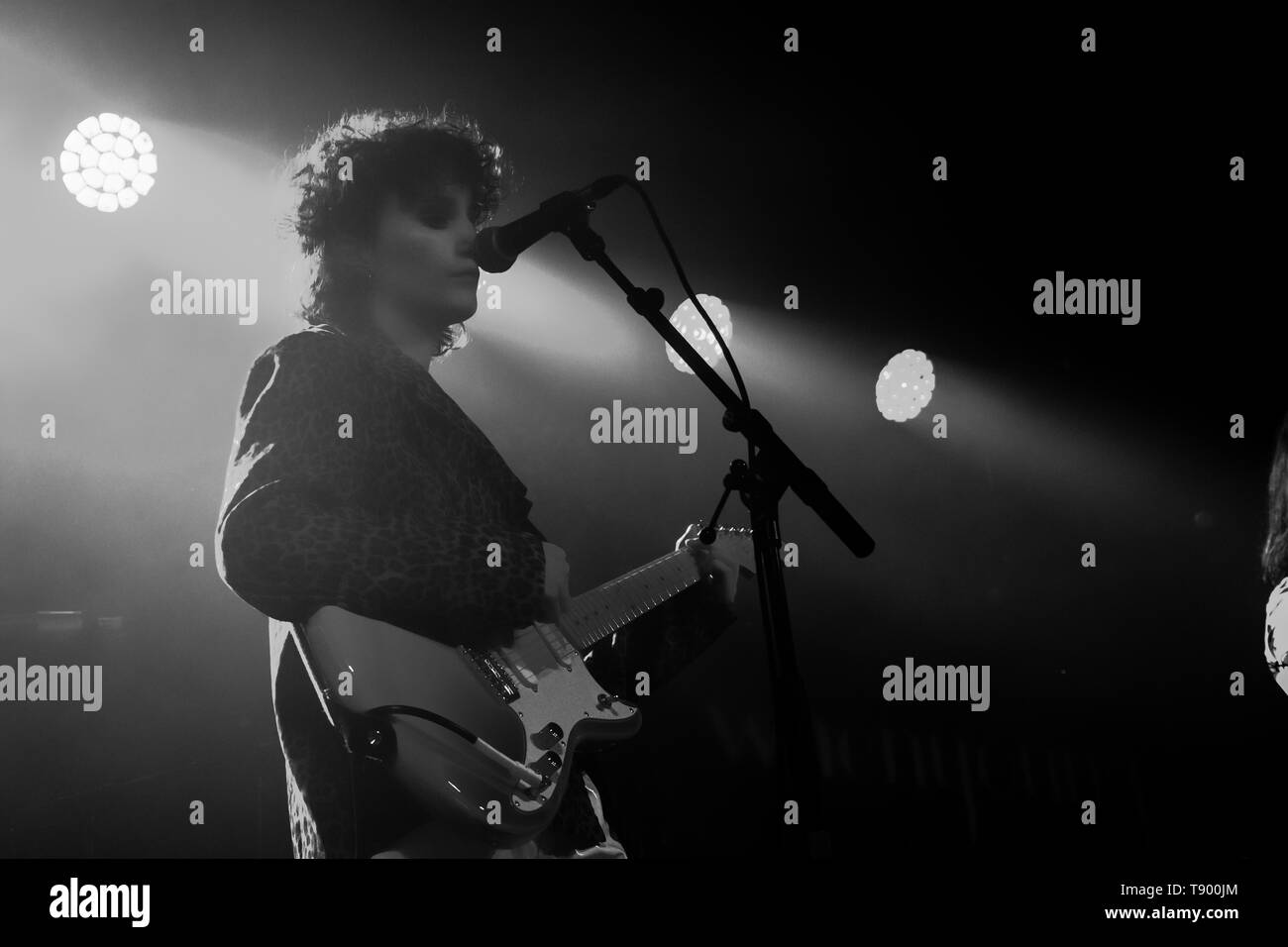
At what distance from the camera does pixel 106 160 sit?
2.72 metres

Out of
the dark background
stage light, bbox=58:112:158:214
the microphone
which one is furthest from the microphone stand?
stage light, bbox=58:112:158:214

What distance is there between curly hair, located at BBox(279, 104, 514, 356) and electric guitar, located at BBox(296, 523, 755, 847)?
0.76 metres

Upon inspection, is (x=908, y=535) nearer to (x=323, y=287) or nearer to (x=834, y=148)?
(x=834, y=148)

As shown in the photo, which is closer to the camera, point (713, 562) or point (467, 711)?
point (467, 711)

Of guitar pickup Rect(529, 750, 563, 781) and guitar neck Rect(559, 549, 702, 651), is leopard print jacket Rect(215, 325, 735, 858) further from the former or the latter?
guitar pickup Rect(529, 750, 563, 781)

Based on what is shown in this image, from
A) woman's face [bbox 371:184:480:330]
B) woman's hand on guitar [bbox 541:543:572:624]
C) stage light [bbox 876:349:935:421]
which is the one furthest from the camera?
stage light [bbox 876:349:935:421]

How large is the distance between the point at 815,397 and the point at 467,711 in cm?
119

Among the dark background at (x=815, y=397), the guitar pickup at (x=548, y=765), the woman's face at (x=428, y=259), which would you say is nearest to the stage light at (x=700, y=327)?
the dark background at (x=815, y=397)

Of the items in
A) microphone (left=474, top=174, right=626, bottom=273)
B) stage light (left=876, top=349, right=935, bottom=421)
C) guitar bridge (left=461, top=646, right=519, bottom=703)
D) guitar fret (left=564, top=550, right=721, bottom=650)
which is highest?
microphone (left=474, top=174, right=626, bottom=273)

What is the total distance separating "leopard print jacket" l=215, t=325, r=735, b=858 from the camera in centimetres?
235

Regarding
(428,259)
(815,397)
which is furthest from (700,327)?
(428,259)

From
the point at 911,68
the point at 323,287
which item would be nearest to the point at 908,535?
the point at 911,68

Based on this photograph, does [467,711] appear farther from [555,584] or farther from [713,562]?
[713,562]

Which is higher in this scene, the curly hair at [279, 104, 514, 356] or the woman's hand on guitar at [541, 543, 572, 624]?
the curly hair at [279, 104, 514, 356]
